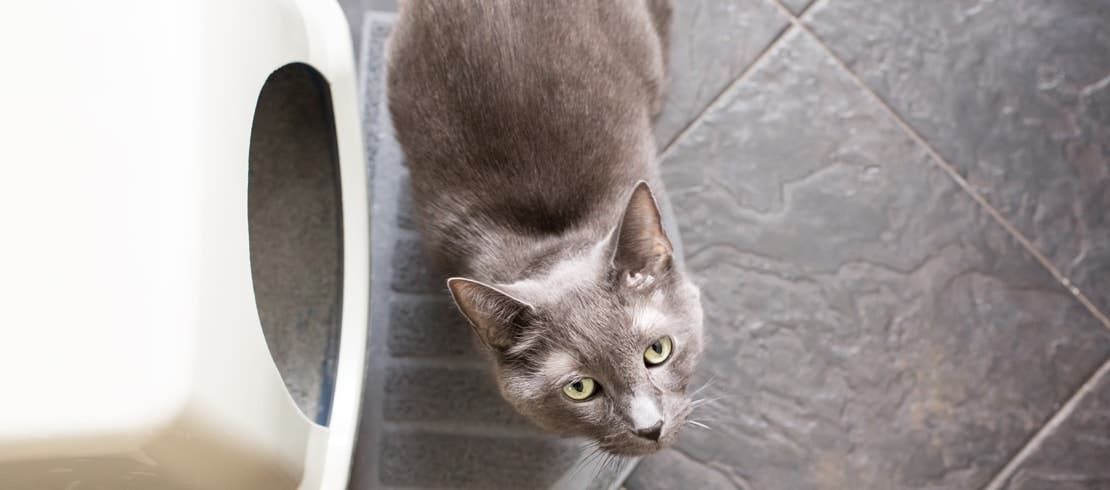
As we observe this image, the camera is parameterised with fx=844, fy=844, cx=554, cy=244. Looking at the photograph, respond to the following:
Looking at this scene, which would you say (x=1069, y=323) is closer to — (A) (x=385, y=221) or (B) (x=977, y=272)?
(B) (x=977, y=272)

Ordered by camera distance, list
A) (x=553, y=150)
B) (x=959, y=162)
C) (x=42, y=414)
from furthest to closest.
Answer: (x=959, y=162) < (x=553, y=150) < (x=42, y=414)

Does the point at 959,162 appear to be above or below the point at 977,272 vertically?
above

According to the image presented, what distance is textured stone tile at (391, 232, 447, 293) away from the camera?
1.43 metres

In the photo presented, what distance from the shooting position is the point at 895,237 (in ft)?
4.77

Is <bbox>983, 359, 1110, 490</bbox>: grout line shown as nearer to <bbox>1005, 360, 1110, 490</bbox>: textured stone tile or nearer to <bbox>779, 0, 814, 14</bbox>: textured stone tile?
<bbox>1005, 360, 1110, 490</bbox>: textured stone tile

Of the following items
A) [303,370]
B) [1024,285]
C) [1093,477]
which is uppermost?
[1024,285]

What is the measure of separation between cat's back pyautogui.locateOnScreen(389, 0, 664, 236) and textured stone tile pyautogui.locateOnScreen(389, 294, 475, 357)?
306 mm

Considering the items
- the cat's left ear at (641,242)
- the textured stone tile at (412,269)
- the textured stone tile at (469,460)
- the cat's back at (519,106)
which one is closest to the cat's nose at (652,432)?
the cat's left ear at (641,242)

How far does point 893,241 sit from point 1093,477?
493 millimetres

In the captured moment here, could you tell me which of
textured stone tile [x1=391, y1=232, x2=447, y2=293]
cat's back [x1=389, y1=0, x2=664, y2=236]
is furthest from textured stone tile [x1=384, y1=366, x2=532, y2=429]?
cat's back [x1=389, y1=0, x2=664, y2=236]

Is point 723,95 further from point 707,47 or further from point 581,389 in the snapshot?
point 581,389

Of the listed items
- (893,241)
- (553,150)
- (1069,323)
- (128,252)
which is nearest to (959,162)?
(893,241)

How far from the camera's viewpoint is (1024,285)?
4.73 ft

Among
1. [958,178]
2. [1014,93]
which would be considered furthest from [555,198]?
[1014,93]
